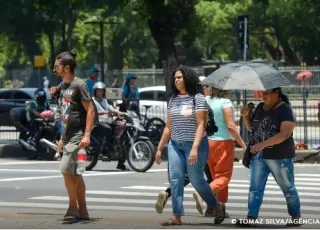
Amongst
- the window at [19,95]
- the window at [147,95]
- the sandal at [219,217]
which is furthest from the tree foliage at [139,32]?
the sandal at [219,217]

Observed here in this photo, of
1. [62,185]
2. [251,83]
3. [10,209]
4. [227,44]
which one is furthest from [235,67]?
[227,44]

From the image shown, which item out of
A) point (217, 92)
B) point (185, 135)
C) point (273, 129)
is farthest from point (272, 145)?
point (217, 92)

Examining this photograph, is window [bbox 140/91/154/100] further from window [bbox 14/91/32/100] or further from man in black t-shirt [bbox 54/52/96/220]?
man in black t-shirt [bbox 54/52/96/220]

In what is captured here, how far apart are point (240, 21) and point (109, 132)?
340 inches

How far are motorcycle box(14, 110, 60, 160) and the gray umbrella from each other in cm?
970

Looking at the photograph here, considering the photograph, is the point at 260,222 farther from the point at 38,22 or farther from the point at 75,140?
the point at 38,22

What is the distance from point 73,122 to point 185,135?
4.20 ft

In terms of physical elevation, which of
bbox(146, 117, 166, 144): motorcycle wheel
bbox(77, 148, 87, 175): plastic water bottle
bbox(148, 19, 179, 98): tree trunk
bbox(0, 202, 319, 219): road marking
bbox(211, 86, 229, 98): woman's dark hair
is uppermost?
bbox(148, 19, 179, 98): tree trunk

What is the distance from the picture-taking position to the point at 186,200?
14.7 metres

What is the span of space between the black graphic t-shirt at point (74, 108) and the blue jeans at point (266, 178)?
1883mm

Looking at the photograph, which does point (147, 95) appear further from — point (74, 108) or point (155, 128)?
point (74, 108)

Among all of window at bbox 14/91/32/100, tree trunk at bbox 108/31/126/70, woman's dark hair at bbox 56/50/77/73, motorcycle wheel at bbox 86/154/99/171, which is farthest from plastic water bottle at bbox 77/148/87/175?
tree trunk at bbox 108/31/126/70

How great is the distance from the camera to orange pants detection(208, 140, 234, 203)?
39.9 feet

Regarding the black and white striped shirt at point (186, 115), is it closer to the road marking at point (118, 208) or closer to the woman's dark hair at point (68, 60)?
the woman's dark hair at point (68, 60)
